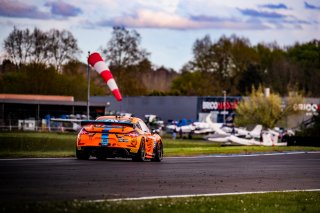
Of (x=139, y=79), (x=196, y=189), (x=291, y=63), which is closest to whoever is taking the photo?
(x=196, y=189)

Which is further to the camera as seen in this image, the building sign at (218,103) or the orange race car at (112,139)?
the building sign at (218,103)

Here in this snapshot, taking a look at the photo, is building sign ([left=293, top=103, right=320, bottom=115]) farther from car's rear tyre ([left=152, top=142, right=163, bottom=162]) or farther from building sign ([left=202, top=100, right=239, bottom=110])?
car's rear tyre ([left=152, top=142, right=163, bottom=162])

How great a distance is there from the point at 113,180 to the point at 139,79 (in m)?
95.9

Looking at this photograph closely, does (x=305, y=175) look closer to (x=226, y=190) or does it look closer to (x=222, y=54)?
(x=226, y=190)

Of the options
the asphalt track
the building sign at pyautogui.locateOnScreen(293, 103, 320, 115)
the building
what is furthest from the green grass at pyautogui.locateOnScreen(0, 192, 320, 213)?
the building sign at pyautogui.locateOnScreen(293, 103, 320, 115)

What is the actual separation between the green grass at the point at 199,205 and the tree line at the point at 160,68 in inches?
1382

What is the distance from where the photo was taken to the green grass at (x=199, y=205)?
11.3 metres

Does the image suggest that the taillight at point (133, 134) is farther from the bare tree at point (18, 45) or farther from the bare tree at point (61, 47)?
A: the bare tree at point (61, 47)

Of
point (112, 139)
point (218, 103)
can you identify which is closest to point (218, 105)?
point (218, 103)

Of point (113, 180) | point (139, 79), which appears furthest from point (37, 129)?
point (113, 180)

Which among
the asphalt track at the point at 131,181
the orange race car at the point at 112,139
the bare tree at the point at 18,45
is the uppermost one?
the bare tree at the point at 18,45

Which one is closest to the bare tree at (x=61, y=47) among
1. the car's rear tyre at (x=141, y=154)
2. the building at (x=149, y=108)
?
the building at (x=149, y=108)

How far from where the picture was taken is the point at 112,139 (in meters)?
25.4

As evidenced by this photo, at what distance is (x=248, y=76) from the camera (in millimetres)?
135125
